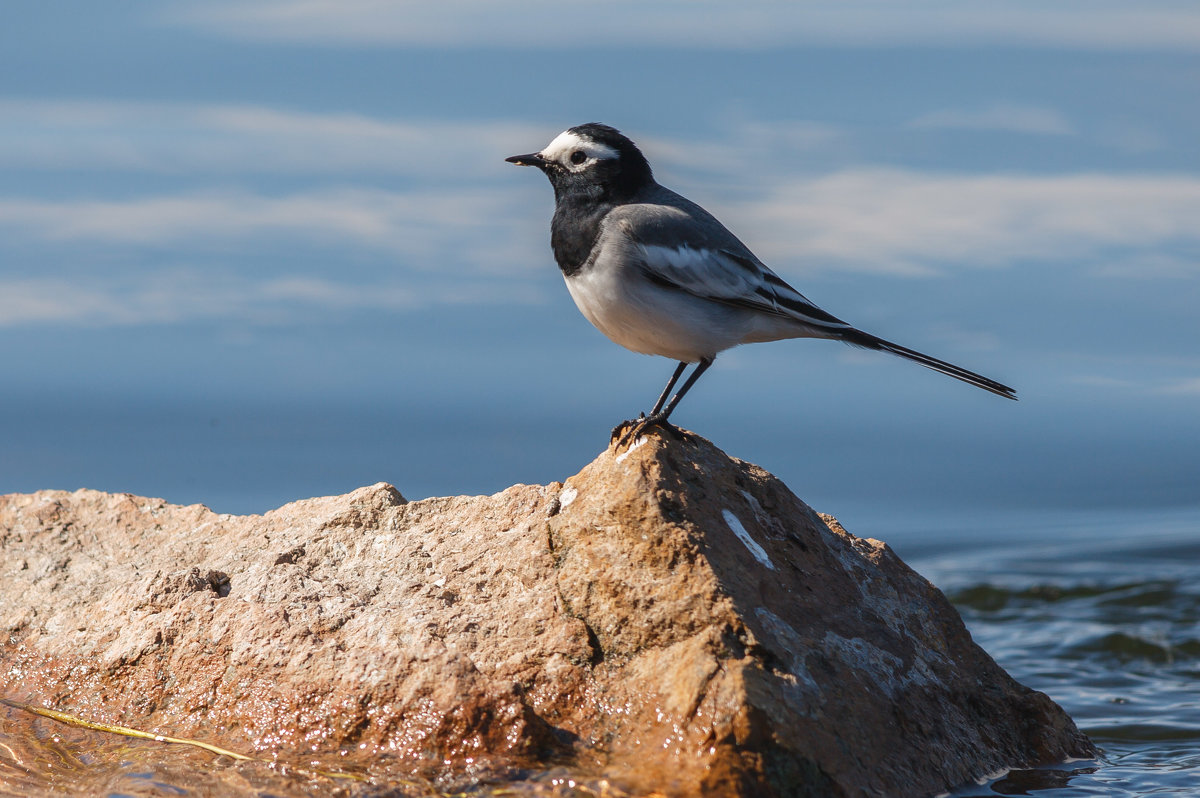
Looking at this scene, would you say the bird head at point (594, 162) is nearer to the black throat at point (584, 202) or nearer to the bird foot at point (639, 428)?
the black throat at point (584, 202)

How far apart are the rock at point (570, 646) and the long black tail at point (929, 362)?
1.05 metres

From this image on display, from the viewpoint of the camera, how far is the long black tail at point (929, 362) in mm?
6457

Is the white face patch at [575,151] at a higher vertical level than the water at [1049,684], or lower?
higher

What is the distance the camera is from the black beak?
7031 mm

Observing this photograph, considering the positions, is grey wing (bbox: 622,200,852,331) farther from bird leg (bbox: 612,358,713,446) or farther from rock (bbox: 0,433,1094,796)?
rock (bbox: 0,433,1094,796)

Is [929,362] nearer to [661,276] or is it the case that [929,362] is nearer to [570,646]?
[661,276]

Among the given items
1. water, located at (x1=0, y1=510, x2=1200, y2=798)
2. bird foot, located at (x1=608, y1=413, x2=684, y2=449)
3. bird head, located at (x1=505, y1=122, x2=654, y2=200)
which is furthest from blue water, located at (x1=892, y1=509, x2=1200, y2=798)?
bird head, located at (x1=505, y1=122, x2=654, y2=200)

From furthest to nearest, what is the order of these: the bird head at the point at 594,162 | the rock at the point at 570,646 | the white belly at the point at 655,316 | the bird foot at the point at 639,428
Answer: the bird head at the point at 594,162, the white belly at the point at 655,316, the bird foot at the point at 639,428, the rock at the point at 570,646

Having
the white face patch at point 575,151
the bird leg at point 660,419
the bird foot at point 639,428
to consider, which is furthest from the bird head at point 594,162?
the bird foot at point 639,428

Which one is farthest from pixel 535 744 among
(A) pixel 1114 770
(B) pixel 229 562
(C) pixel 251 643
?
(A) pixel 1114 770

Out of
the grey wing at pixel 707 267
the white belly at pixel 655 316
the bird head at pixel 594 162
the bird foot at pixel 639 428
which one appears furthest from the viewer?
the bird head at pixel 594 162

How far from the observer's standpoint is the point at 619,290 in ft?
20.3

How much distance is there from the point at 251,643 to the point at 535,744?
1.31 m

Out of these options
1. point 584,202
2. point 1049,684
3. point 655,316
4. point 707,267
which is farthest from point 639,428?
point 1049,684
